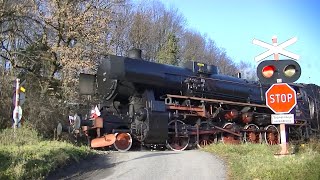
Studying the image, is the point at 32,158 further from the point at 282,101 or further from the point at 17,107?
the point at 282,101

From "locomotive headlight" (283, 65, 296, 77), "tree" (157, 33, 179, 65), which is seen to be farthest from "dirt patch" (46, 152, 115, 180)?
"tree" (157, 33, 179, 65)

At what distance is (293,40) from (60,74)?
17.7 metres

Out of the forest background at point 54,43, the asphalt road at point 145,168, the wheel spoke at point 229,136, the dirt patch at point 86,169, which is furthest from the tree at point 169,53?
the dirt patch at point 86,169

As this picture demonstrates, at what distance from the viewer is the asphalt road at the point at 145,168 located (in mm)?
10031

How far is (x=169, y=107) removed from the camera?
1736cm

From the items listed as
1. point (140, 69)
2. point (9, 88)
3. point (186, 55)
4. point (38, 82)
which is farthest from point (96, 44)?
point (186, 55)

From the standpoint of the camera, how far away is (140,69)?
16688mm

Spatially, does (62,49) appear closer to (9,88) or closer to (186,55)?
(9,88)

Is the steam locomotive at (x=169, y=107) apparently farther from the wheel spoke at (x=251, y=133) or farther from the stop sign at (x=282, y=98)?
the stop sign at (x=282, y=98)

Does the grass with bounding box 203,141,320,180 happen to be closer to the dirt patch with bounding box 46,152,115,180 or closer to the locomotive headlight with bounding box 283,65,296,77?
the locomotive headlight with bounding box 283,65,296,77

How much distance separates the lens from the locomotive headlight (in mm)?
9969

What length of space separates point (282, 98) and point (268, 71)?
80 cm

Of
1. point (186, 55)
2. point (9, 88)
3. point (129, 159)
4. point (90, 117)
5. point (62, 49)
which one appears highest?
point (186, 55)

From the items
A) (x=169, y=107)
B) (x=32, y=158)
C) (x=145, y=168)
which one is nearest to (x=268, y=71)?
(x=145, y=168)
